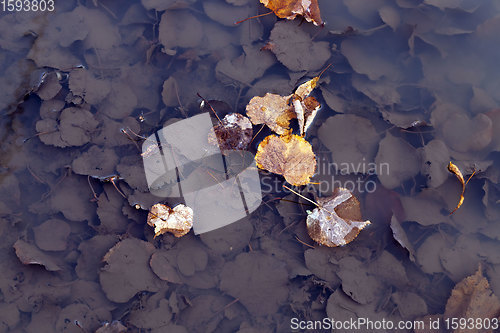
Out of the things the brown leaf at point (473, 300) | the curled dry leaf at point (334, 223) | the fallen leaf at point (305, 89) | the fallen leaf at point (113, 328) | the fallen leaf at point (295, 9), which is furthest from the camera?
the fallen leaf at point (295, 9)

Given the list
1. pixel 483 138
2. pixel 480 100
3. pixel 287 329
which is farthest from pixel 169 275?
pixel 480 100

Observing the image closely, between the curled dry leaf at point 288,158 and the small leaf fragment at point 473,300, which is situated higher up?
the curled dry leaf at point 288,158

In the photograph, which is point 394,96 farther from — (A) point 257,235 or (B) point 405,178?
(A) point 257,235

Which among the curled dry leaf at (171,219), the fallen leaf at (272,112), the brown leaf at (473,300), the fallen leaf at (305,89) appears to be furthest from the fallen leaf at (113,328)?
the brown leaf at (473,300)

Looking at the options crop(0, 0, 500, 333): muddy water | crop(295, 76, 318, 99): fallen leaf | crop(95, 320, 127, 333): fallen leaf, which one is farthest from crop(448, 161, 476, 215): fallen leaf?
crop(95, 320, 127, 333): fallen leaf

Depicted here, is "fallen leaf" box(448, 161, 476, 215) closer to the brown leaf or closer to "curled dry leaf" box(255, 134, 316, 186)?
the brown leaf

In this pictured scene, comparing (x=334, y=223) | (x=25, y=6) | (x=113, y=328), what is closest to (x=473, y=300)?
(x=334, y=223)

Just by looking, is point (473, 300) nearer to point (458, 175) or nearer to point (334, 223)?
point (458, 175)

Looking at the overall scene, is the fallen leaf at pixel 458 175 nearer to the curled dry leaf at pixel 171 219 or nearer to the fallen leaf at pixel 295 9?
the fallen leaf at pixel 295 9
